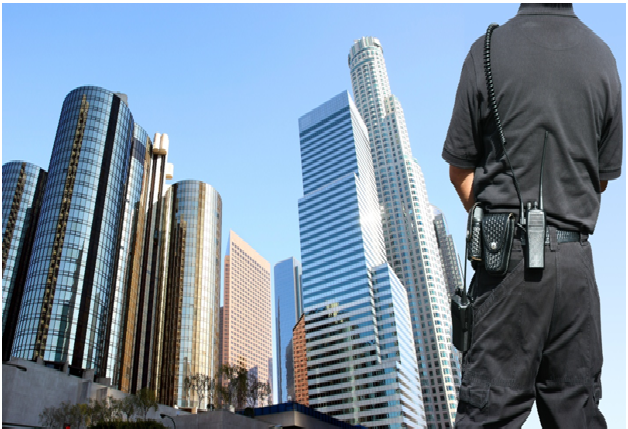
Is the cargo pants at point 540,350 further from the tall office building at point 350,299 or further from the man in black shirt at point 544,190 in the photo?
the tall office building at point 350,299

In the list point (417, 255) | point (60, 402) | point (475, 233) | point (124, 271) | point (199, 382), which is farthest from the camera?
point (417, 255)

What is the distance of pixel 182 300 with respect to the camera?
116m

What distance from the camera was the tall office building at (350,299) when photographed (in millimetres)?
132500

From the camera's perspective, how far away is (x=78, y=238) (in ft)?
262

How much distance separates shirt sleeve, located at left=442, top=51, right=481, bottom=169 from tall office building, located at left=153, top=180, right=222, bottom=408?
11156 centimetres

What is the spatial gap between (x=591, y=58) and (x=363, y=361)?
13945cm

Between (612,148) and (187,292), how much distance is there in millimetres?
119543

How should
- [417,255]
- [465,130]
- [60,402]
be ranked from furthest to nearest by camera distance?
1. [417,255]
2. [60,402]
3. [465,130]

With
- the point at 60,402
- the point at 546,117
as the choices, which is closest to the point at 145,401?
the point at 60,402

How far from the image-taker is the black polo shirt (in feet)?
8.83

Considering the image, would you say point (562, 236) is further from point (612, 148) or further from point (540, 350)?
point (612, 148)

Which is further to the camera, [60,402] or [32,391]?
[60,402]

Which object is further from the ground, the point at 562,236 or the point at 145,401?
the point at 145,401

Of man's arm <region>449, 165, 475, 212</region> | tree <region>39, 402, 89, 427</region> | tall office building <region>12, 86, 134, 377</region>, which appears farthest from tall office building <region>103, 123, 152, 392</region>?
man's arm <region>449, 165, 475, 212</region>
